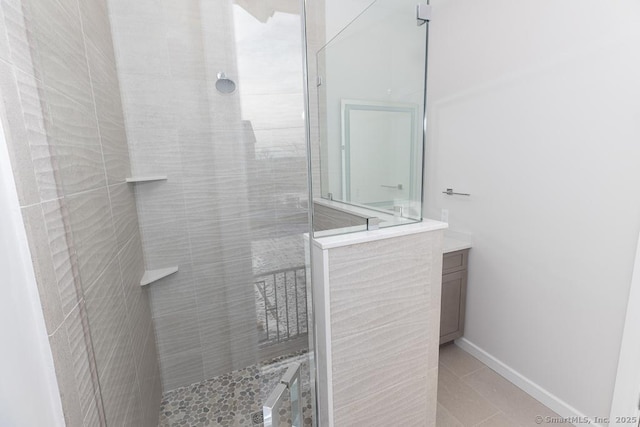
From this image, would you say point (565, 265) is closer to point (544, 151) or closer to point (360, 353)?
point (544, 151)

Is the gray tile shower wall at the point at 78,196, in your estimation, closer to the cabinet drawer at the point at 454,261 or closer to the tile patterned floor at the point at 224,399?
the tile patterned floor at the point at 224,399

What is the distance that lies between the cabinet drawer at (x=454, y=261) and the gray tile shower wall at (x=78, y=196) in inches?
75.3

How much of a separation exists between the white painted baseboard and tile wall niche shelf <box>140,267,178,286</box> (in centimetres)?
220

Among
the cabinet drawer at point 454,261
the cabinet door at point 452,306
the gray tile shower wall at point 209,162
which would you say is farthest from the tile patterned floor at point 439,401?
the cabinet drawer at point 454,261

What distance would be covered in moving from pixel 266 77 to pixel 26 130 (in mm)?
1426

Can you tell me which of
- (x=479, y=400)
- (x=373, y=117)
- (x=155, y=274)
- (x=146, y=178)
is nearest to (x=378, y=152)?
(x=373, y=117)

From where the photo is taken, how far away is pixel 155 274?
1768mm

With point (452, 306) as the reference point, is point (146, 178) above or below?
above

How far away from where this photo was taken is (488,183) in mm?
1973

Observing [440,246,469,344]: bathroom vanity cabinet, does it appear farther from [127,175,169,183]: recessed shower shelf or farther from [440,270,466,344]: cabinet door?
[127,175,169,183]: recessed shower shelf

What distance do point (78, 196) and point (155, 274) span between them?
39.0 inches

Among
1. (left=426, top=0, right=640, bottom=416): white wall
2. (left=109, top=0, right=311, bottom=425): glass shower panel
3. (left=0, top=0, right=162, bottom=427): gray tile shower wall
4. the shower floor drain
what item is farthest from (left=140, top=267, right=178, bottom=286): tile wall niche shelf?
(left=426, top=0, right=640, bottom=416): white wall

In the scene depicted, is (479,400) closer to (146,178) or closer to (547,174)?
(547,174)

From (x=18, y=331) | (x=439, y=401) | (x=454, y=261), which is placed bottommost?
(x=439, y=401)
